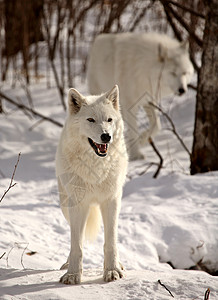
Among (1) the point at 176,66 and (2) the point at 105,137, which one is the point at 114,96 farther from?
(1) the point at 176,66

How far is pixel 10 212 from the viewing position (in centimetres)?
484

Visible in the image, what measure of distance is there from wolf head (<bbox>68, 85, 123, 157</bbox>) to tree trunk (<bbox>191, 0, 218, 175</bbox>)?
7.96 ft

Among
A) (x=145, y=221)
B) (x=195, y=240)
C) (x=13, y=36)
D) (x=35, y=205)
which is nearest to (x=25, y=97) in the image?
(x=13, y=36)

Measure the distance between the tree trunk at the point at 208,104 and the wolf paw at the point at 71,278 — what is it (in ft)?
9.86

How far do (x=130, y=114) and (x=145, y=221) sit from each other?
2546 millimetres

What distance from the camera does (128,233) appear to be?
4.62 metres

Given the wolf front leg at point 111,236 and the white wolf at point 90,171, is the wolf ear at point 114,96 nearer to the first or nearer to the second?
the white wolf at point 90,171

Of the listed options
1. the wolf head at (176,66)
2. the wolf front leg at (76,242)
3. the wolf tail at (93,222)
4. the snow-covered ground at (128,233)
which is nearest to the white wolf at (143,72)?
the wolf head at (176,66)

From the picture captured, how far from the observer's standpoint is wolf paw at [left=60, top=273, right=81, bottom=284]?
10.1 ft

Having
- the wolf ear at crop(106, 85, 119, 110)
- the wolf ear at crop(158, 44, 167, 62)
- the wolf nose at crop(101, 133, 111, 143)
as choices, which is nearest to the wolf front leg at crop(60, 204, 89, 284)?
the wolf nose at crop(101, 133, 111, 143)

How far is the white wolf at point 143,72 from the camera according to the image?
22.7 ft

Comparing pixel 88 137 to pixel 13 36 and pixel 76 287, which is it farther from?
pixel 13 36

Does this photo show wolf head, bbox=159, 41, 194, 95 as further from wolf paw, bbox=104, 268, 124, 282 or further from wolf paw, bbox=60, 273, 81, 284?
wolf paw, bbox=60, 273, 81, 284

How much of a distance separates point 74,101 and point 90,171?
1.77 feet
